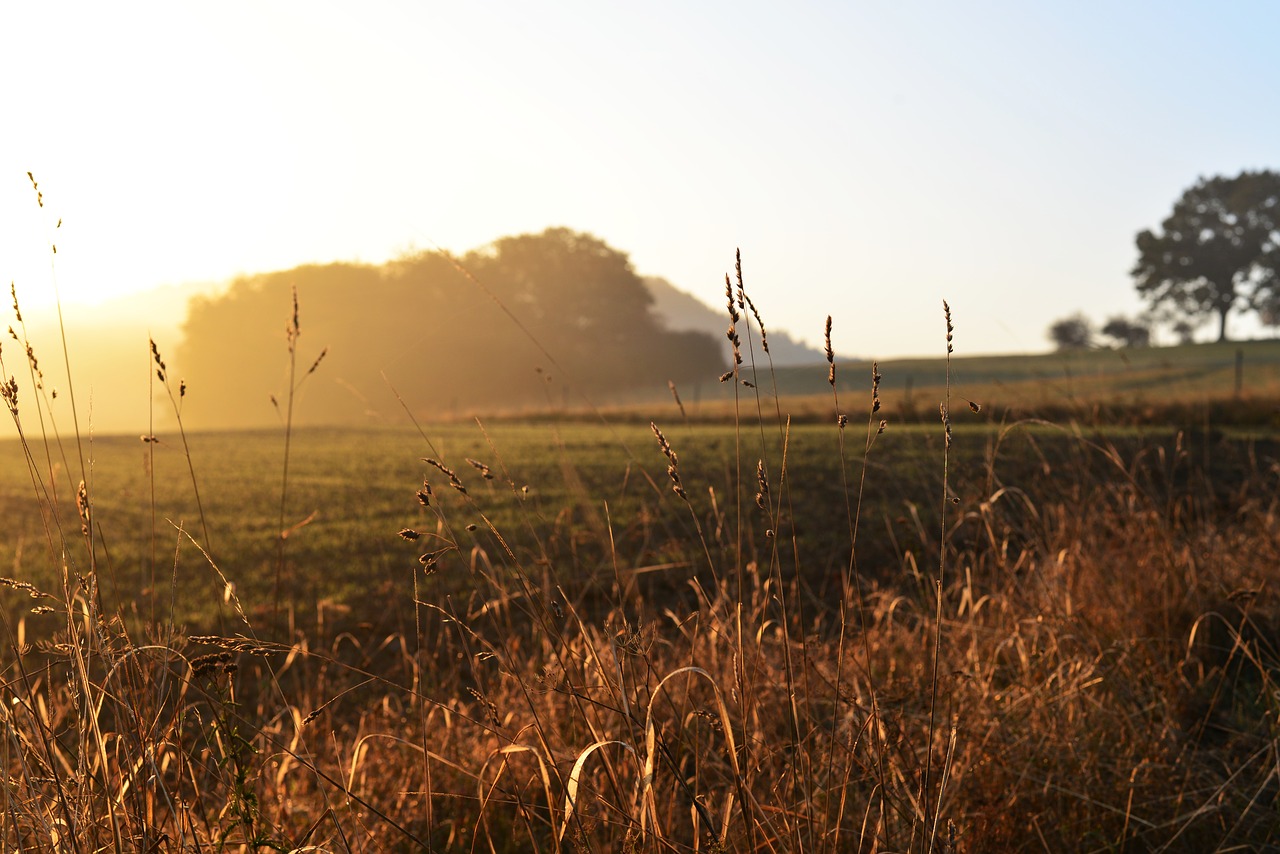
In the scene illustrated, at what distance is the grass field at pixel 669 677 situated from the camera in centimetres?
188

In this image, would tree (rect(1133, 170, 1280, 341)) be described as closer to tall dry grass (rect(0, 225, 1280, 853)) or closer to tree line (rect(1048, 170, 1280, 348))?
tree line (rect(1048, 170, 1280, 348))

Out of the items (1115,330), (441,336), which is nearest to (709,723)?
(441,336)

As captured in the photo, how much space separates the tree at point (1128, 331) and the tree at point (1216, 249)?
6.55ft

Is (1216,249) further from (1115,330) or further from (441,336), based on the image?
(441,336)

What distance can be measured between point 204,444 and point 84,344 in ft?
71.1

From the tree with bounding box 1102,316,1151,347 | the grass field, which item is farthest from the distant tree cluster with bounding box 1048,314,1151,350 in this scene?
the grass field

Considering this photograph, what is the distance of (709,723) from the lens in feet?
6.05

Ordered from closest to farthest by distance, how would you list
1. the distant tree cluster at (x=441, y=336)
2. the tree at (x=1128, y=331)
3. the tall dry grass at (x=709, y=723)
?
1. the tall dry grass at (x=709, y=723)
2. the distant tree cluster at (x=441, y=336)
3. the tree at (x=1128, y=331)

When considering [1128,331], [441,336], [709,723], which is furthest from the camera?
[1128,331]

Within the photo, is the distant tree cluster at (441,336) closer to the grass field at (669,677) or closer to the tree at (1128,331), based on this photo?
the tree at (1128,331)

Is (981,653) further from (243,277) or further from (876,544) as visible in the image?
(243,277)

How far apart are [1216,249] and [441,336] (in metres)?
45.0

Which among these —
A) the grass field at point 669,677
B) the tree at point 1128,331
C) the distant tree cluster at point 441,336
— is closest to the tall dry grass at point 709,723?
the grass field at point 669,677

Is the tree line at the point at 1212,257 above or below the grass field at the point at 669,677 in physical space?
above
